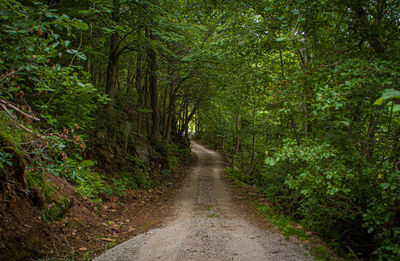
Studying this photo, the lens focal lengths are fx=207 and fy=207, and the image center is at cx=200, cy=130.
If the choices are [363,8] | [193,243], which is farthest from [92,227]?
[363,8]

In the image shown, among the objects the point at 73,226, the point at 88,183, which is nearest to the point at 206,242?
the point at 73,226

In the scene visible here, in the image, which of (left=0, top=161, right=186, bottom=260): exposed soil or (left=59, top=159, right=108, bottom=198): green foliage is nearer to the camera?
(left=0, top=161, right=186, bottom=260): exposed soil

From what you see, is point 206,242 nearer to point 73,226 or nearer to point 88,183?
point 73,226

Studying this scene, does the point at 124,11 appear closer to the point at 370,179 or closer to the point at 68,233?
the point at 68,233

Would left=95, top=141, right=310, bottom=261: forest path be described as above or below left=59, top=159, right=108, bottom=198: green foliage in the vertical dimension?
below

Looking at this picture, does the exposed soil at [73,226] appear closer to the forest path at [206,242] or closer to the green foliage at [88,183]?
the green foliage at [88,183]

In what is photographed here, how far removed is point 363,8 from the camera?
3.88 m

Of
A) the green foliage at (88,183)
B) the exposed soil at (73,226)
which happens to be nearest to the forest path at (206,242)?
the exposed soil at (73,226)

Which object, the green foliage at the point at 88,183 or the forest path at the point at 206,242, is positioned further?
the green foliage at the point at 88,183

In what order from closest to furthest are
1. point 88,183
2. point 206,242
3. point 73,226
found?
1. point 73,226
2. point 206,242
3. point 88,183

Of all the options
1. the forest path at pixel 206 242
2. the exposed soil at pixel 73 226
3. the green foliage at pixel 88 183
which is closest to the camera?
the exposed soil at pixel 73 226

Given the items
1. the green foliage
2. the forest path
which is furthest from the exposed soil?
the forest path

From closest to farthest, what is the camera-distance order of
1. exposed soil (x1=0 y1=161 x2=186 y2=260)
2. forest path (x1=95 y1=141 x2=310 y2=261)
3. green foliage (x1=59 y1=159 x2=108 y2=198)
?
exposed soil (x1=0 y1=161 x2=186 y2=260) → forest path (x1=95 y1=141 x2=310 y2=261) → green foliage (x1=59 y1=159 x2=108 y2=198)

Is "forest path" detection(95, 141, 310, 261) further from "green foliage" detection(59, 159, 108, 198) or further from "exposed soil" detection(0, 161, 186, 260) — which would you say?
"green foliage" detection(59, 159, 108, 198)
